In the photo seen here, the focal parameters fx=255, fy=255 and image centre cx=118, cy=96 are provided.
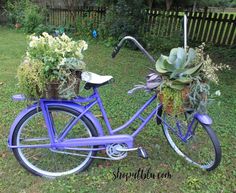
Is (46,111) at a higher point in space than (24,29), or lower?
higher

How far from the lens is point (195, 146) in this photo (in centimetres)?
280

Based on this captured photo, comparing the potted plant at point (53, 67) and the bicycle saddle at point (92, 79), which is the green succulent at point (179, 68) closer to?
the bicycle saddle at point (92, 79)

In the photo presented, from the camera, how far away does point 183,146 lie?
278cm

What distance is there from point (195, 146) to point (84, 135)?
1228 mm

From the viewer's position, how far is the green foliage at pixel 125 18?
726cm

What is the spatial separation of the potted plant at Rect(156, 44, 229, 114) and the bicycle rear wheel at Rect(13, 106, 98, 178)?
718 mm

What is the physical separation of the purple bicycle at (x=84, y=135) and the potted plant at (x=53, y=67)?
12cm

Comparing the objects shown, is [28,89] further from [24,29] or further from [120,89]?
[24,29]

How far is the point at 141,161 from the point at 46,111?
3.57ft

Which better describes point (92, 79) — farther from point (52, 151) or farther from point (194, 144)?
point (194, 144)

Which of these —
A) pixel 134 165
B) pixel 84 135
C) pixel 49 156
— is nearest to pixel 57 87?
pixel 84 135

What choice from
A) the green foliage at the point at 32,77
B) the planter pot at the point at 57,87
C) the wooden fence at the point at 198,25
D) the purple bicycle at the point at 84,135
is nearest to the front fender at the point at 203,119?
the purple bicycle at the point at 84,135

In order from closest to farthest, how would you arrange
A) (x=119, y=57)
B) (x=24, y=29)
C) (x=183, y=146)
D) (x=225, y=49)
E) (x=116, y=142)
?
(x=116, y=142)
(x=183, y=146)
(x=119, y=57)
(x=225, y=49)
(x=24, y=29)

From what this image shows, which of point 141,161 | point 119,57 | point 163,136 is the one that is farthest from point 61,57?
point 119,57
